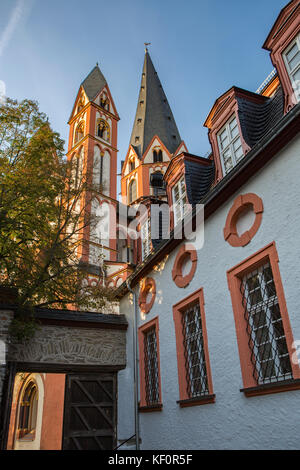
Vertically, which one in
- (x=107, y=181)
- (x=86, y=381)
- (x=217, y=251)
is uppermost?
(x=107, y=181)

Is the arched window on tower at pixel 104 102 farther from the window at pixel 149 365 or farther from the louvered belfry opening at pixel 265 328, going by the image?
the louvered belfry opening at pixel 265 328

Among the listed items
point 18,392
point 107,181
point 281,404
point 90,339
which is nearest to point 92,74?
point 107,181

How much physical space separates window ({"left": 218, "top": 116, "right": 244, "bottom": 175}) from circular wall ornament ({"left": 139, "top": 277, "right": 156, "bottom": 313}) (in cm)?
365

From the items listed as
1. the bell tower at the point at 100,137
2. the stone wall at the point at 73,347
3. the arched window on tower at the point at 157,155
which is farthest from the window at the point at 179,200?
the arched window on tower at the point at 157,155

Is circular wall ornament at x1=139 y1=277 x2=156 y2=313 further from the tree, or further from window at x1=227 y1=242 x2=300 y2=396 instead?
window at x1=227 y1=242 x2=300 y2=396

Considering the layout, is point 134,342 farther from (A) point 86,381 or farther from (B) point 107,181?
(B) point 107,181

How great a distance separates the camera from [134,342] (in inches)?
420

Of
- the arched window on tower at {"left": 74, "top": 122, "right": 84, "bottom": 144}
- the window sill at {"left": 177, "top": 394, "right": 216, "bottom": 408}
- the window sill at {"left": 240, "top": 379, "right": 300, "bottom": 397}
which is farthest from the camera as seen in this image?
the arched window on tower at {"left": 74, "top": 122, "right": 84, "bottom": 144}

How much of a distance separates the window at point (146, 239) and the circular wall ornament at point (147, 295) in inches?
76.0

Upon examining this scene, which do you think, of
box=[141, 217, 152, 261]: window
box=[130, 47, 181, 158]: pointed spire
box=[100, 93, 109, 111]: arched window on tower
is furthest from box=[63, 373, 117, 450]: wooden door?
box=[130, 47, 181, 158]: pointed spire

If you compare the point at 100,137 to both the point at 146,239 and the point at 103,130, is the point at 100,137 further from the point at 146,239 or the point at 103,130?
the point at 146,239

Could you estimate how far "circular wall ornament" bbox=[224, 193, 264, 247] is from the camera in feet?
21.7

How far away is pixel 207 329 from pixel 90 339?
445 centimetres

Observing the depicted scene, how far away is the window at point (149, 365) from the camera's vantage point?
32.3 feet
